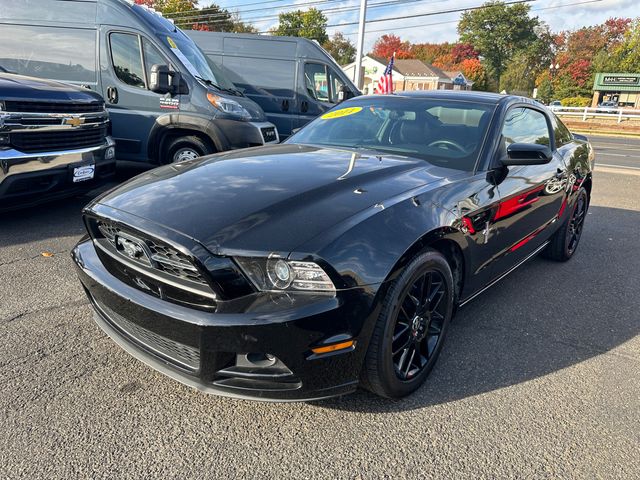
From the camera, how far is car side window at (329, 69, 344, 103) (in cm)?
932

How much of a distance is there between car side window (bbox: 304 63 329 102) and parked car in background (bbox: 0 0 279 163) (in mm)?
2593

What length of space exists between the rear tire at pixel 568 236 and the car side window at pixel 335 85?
5.55m

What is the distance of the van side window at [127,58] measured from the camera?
6.40 m

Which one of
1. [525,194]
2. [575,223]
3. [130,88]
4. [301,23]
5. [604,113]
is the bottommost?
[575,223]

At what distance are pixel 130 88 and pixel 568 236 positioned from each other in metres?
5.67

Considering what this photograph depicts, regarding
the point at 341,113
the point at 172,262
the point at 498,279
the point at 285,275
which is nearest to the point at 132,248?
the point at 172,262

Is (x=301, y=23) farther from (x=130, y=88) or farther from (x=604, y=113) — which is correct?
(x=130, y=88)

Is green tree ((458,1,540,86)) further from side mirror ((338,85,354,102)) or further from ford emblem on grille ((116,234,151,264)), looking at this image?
ford emblem on grille ((116,234,151,264))

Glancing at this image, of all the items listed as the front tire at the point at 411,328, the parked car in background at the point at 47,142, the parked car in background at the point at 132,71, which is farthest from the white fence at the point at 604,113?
the front tire at the point at 411,328

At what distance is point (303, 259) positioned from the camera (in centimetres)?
190

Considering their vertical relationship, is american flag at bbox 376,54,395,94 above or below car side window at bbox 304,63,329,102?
above

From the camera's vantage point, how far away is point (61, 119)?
455 cm

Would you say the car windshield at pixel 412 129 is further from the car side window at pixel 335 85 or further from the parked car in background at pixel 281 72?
the car side window at pixel 335 85

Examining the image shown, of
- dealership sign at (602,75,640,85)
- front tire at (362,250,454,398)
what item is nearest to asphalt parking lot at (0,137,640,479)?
front tire at (362,250,454,398)
